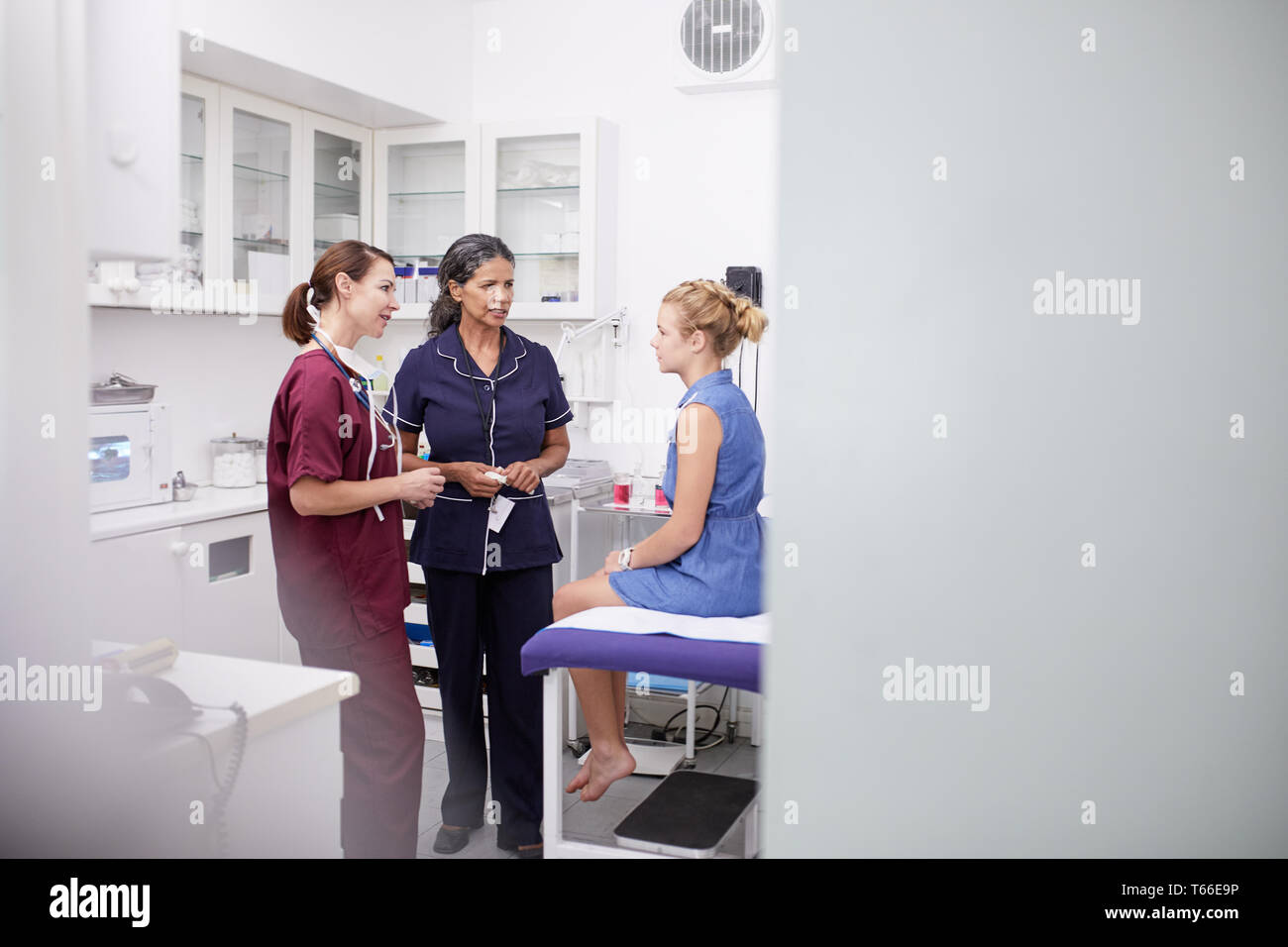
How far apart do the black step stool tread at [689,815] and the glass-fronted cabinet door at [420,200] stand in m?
2.19

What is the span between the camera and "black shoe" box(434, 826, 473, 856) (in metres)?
2.77

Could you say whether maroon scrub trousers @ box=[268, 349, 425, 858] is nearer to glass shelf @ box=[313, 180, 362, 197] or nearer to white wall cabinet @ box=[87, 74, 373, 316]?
white wall cabinet @ box=[87, 74, 373, 316]

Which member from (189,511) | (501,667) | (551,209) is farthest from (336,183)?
(501,667)

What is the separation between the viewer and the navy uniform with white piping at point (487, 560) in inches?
107

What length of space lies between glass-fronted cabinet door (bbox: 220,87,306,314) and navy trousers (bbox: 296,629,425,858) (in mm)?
1688

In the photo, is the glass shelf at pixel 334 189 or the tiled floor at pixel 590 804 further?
the glass shelf at pixel 334 189

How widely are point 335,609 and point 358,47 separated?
2.15 m

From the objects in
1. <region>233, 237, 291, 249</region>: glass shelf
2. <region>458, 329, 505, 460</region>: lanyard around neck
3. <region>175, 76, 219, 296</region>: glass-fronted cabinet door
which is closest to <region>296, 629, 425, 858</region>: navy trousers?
<region>458, 329, 505, 460</region>: lanyard around neck

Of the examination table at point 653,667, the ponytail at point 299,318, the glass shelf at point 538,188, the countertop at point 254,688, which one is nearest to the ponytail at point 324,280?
the ponytail at point 299,318

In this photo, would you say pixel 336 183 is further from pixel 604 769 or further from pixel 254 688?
pixel 254 688

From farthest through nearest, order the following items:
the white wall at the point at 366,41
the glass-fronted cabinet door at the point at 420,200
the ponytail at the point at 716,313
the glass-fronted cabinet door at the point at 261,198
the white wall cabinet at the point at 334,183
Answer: the glass-fronted cabinet door at the point at 420,200
the white wall cabinet at the point at 334,183
the glass-fronted cabinet door at the point at 261,198
the white wall at the point at 366,41
the ponytail at the point at 716,313

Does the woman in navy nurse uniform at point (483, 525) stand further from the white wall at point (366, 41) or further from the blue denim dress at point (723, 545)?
the white wall at point (366, 41)
